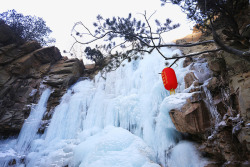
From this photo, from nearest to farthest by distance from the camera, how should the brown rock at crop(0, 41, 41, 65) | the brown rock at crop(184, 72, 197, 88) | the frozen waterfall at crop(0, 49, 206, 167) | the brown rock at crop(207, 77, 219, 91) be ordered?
the brown rock at crop(207, 77, 219, 91) < the frozen waterfall at crop(0, 49, 206, 167) < the brown rock at crop(184, 72, 197, 88) < the brown rock at crop(0, 41, 41, 65)

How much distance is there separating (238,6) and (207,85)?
96.9 inches

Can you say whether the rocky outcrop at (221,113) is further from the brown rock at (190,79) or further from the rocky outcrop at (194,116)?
the brown rock at (190,79)

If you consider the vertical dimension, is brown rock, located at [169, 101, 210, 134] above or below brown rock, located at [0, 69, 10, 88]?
below

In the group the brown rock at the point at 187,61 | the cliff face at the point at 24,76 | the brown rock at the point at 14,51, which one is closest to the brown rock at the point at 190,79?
the brown rock at the point at 187,61

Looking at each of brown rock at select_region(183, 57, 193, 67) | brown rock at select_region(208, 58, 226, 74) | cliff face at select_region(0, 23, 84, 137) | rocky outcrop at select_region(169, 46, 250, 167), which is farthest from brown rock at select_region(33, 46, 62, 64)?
brown rock at select_region(208, 58, 226, 74)

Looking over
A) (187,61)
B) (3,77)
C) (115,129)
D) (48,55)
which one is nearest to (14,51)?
(3,77)

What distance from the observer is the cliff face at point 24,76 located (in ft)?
22.9

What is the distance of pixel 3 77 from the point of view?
299 inches

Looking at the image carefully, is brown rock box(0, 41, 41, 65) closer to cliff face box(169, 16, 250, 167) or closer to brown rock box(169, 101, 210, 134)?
cliff face box(169, 16, 250, 167)

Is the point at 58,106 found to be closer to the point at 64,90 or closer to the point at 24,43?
the point at 64,90

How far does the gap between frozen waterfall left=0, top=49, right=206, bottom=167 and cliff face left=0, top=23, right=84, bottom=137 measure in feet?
1.92

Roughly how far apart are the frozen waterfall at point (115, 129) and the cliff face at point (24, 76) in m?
0.59

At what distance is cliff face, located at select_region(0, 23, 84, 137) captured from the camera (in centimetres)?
698

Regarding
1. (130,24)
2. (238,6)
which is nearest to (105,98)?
(130,24)
